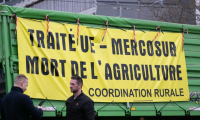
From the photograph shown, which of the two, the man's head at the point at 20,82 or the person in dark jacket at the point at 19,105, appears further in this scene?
the man's head at the point at 20,82

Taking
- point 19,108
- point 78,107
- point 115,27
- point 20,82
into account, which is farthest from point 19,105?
point 115,27

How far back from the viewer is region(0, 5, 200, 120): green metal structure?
5.70 m

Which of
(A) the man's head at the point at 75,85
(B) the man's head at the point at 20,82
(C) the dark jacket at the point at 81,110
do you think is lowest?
(C) the dark jacket at the point at 81,110

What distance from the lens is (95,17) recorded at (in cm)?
660

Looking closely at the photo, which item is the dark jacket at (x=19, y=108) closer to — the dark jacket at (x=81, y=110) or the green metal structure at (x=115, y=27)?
the dark jacket at (x=81, y=110)

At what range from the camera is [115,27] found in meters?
6.87

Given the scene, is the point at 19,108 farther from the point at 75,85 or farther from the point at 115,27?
the point at 115,27

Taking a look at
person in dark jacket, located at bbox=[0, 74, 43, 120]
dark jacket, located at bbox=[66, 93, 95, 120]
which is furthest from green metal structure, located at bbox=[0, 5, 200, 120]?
dark jacket, located at bbox=[66, 93, 95, 120]

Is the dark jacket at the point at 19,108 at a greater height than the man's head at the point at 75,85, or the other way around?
the man's head at the point at 75,85

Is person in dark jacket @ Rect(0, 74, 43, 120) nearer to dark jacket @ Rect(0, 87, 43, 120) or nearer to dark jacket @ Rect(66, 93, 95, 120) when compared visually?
dark jacket @ Rect(0, 87, 43, 120)

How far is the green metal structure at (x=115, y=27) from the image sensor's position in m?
5.70

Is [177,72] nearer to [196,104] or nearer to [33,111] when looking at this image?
[196,104]

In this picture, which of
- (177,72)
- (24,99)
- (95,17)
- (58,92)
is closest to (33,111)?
(24,99)

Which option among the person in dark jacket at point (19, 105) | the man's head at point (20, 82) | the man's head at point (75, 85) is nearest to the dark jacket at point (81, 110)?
the man's head at point (75, 85)
